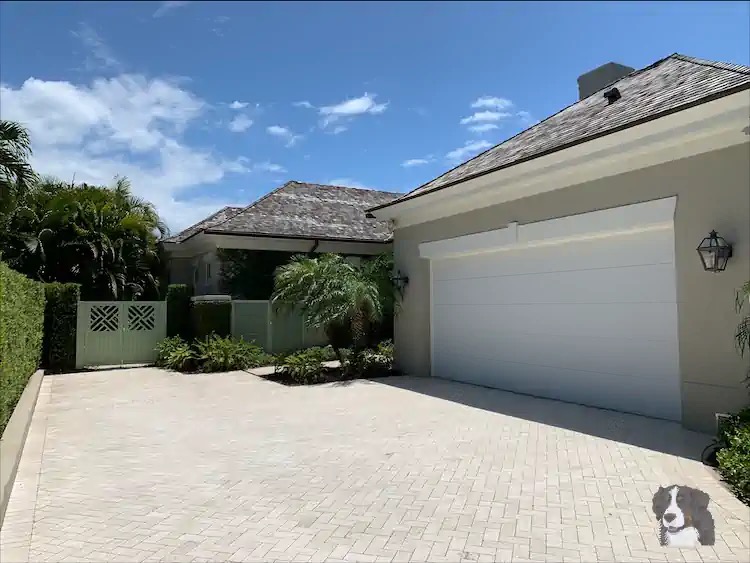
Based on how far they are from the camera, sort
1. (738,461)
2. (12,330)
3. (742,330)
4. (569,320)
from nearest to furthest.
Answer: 1. (738,461)
2. (742,330)
3. (12,330)
4. (569,320)

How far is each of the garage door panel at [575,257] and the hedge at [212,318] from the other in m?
7.58

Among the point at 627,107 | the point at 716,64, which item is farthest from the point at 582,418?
the point at 716,64

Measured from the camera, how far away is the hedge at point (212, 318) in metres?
16.3

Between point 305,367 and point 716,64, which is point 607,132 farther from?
point 305,367

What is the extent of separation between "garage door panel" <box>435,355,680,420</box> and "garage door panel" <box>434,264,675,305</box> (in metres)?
1.26

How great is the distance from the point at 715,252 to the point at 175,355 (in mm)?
13573

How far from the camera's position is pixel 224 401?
1062 cm

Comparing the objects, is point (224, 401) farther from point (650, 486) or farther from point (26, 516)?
point (650, 486)

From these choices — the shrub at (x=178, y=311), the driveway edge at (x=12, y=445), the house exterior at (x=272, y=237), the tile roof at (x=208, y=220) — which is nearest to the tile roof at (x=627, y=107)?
the house exterior at (x=272, y=237)

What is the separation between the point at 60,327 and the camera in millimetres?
15273

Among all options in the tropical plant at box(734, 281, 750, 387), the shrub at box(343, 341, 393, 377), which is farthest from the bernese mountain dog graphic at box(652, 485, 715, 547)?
the shrub at box(343, 341, 393, 377)

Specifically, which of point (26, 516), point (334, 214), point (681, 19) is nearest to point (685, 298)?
point (681, 19)

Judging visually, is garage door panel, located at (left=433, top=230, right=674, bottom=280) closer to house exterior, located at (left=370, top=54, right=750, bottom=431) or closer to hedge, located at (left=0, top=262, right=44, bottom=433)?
house exterior, located at (left=370, top=54, right=750, bottom=431)

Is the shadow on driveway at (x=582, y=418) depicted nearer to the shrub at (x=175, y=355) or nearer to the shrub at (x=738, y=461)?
the shrub at (x=738, y=461)
